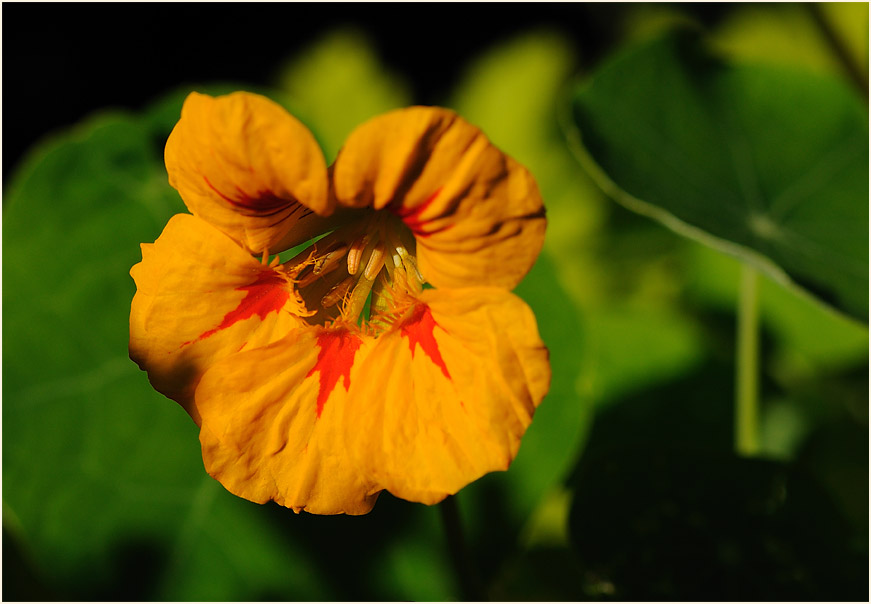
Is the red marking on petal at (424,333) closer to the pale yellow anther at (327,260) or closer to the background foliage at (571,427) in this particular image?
the pale yellow anther at (327,260)

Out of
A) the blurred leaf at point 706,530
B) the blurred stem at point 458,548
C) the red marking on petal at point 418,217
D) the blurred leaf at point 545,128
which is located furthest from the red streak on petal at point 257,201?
the blurred leaf at point 545,128

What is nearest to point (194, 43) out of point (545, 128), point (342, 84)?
point (342, 84)

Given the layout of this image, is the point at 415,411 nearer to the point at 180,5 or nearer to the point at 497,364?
the point at 497,364

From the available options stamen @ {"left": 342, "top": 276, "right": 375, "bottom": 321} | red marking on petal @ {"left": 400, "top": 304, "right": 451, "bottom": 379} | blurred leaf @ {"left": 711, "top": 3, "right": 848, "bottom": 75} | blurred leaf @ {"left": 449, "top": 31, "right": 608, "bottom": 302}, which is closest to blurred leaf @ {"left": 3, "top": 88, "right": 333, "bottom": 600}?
stamen @ {"left": 342, "top": 276, "right": 375, "bottom": 321}

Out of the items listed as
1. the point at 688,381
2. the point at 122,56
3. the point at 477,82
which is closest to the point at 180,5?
the point at 122,56

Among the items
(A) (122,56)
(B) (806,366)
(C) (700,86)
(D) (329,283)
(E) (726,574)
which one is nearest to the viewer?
(D) (329,283)
